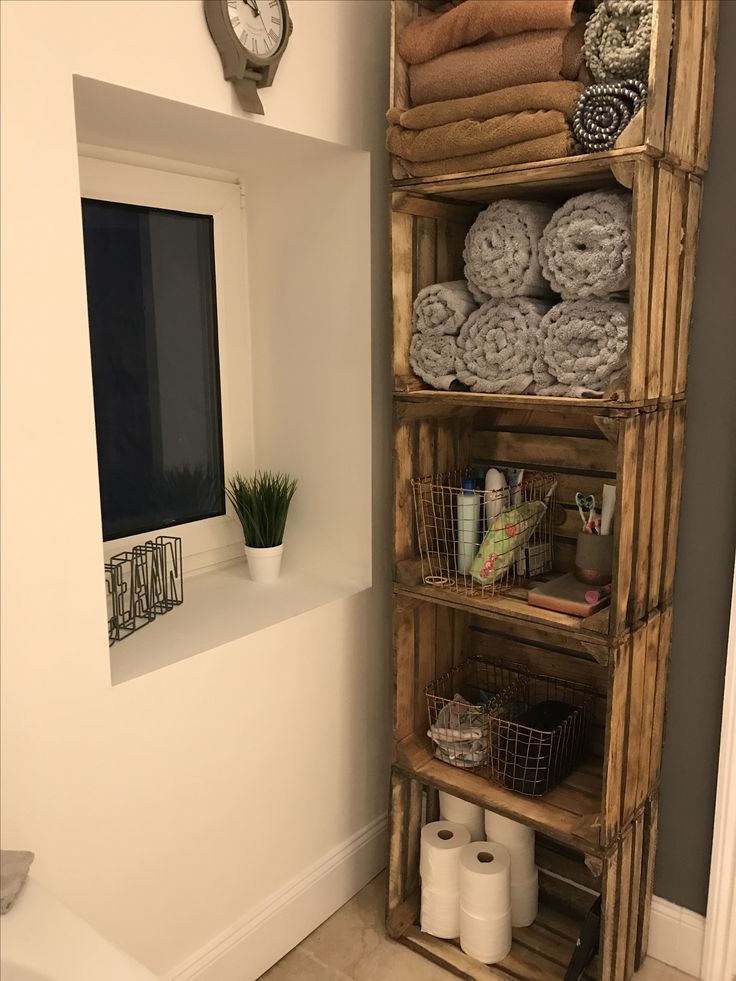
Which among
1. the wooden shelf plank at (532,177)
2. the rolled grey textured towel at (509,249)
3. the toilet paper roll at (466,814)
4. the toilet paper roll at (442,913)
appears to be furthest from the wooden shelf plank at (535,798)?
the wooden shelf plank at (532,177)

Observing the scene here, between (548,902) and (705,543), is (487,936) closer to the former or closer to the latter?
(548,902)

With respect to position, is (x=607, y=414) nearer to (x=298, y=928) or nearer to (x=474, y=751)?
(x=474, y=751)

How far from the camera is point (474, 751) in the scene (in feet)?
6.16

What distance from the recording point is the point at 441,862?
6.21ft

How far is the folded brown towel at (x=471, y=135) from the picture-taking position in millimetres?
1438

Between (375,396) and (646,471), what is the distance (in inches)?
25.1

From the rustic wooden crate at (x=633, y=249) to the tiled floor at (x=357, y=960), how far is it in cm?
124

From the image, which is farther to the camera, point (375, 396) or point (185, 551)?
point (185, 551)

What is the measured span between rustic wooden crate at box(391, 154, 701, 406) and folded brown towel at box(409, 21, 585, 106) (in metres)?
0.16

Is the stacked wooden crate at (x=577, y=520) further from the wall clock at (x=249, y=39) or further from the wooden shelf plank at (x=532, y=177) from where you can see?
the wall clock at (x=249, y=39)

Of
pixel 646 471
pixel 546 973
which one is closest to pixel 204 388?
pixel 646 471

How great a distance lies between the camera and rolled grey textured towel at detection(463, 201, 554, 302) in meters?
1.57

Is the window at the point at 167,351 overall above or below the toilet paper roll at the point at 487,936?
above

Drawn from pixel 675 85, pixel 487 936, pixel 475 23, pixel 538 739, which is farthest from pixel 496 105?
pixel 487 936
